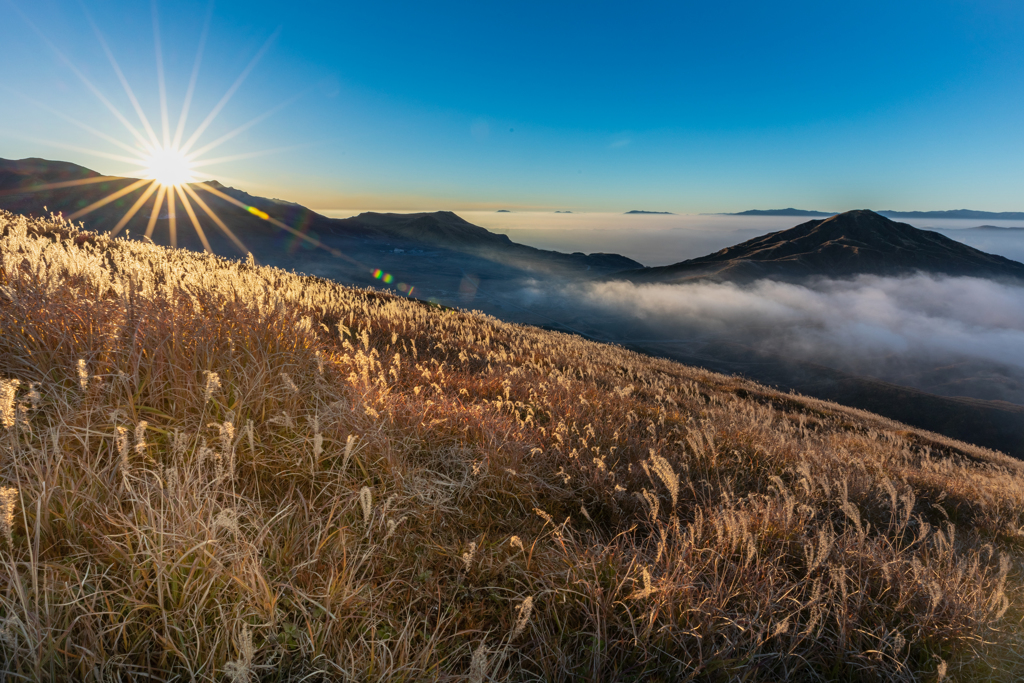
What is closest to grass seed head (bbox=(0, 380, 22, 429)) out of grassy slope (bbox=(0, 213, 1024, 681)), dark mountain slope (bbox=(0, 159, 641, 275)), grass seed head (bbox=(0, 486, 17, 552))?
grassy slope (bbox=(0, 213, 1024, 681))

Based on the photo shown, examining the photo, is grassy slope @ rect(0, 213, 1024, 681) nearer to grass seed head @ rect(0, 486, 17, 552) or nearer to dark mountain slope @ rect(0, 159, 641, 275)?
grass seed head @ rect(0, 486, 17, 552)

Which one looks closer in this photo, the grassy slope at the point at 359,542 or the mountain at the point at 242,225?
the grassy slope at the point at 359,542

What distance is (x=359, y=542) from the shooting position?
2062mm

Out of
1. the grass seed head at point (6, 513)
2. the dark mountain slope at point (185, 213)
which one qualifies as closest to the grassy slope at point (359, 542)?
the grass seed head at point (6, 513)

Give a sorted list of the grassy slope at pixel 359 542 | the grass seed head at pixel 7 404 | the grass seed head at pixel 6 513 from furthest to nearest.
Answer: the grass seed head at pixel 7 404 < the grassy slope at pixel 359 542 < the grass seed head at pixel 6 513

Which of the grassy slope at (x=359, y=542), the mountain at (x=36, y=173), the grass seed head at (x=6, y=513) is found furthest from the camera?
the mountain at (x=36, y=173)

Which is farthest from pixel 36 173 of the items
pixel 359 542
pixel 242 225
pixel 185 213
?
pixel 359 542

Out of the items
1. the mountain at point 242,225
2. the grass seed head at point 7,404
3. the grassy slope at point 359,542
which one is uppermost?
the mountain at point 242,225

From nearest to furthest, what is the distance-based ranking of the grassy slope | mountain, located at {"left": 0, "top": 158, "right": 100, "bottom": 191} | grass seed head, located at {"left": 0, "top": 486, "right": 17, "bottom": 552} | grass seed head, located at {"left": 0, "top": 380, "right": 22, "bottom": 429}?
grass seed head, located at {"left": 0, "top": 486, "right": 17, "bottom": 552} → the grassy slope → grass seed head, located at {"left": 0, "top": 380, "right": 22, "bottom": 429} → mountain, located at {"left": 0, "top": 158, "right": 100, "bottom": 191}

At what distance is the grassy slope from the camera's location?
1606 millimetres

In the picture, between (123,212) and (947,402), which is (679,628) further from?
(947,402)

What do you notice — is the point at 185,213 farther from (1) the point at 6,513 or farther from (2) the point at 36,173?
(1) the point at 6,513

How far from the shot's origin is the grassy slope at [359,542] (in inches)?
63.2

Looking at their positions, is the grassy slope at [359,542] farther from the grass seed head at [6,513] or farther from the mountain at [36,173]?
the mountain at [36,173]
